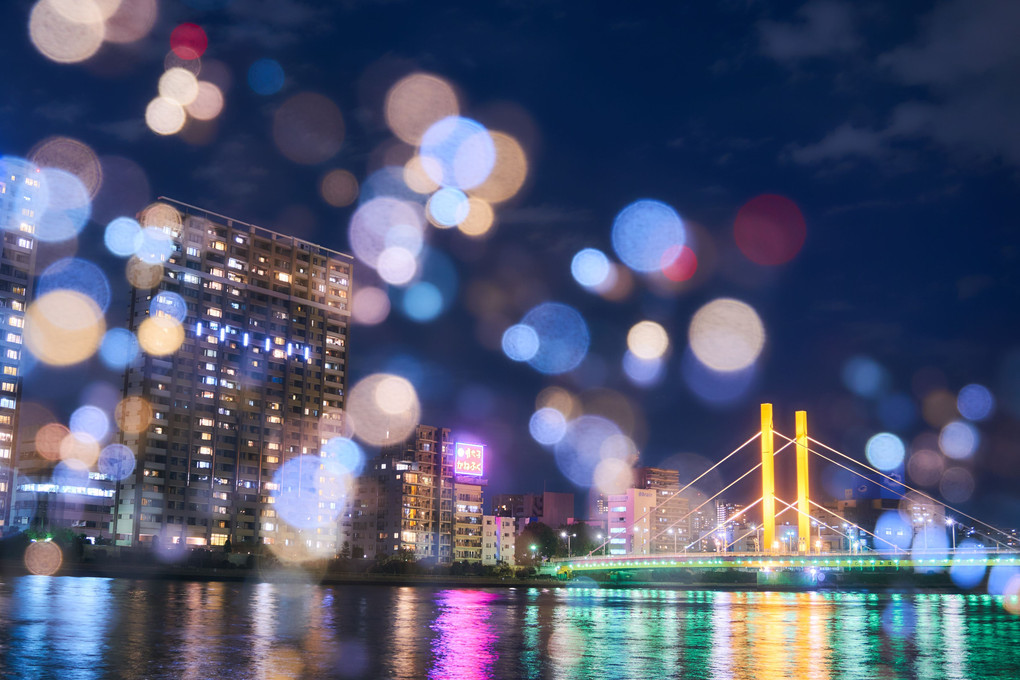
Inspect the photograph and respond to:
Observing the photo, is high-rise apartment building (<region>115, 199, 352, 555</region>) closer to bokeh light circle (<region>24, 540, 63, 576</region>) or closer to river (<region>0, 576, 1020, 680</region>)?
bokeh light circle (<region>24, 540, 63, 576</region>)

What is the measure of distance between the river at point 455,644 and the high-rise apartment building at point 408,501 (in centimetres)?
10703

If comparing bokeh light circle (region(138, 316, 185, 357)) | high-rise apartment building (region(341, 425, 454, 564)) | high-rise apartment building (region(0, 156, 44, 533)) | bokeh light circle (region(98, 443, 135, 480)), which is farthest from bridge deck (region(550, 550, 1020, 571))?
high-rise apartment building (region(0, 156, 44, 533))

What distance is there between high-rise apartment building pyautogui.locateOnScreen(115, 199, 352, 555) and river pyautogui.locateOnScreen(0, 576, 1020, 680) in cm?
7439

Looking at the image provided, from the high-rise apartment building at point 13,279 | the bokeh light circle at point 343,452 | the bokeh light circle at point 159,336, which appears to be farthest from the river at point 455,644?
the bokeh light circle at point 343,452

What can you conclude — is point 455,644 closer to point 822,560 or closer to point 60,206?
point 822,560

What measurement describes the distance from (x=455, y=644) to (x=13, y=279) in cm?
11194

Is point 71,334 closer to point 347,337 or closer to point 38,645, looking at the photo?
point 347,337

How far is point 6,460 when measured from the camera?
369ft

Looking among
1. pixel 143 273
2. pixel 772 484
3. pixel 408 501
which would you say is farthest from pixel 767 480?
pixel 143 273

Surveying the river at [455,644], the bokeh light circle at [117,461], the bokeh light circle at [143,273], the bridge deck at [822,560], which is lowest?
the bridge deck at [822,560]

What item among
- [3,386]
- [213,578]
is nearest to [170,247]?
[3,386]

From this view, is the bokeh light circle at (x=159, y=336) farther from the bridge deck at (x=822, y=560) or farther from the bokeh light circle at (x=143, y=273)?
the bridge deck at (x=822, y=560)

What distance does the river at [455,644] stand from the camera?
71.8 ft

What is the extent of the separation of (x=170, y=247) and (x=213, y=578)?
54831 millimetres
